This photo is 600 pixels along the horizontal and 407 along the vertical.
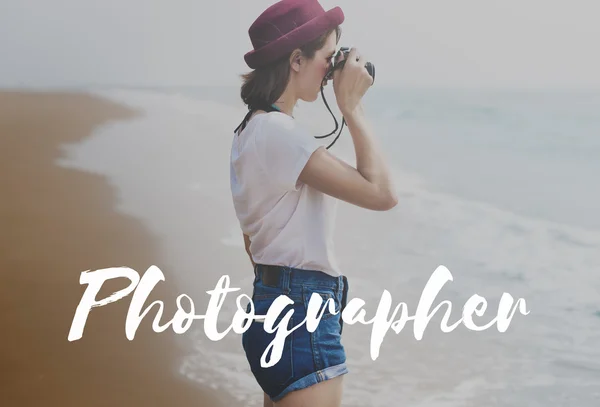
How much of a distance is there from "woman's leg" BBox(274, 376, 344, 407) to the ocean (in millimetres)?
1207

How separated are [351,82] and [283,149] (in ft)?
0.56

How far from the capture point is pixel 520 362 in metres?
2.75

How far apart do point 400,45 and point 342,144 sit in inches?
42.2

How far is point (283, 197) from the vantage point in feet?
3.50

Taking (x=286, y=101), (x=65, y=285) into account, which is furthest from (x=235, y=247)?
(x=286, y=101)

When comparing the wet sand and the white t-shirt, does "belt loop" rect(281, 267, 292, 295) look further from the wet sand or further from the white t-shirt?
the wet sand

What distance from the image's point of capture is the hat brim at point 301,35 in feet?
3.63

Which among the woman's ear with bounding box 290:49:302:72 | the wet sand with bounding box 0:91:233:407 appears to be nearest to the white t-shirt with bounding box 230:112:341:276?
the woman's ear with bounding box 290:49:302:72

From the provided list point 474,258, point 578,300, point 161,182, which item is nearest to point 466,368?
point 578,300

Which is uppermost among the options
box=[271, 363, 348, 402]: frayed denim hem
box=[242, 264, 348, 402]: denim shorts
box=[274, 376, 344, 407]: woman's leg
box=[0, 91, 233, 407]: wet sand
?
box=[242, 264, 348, 402]: denim shorts

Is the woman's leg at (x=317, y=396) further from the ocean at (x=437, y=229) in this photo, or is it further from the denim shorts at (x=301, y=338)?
the ocean at (x=437, y=229)

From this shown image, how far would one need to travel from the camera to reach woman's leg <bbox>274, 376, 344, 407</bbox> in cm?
106

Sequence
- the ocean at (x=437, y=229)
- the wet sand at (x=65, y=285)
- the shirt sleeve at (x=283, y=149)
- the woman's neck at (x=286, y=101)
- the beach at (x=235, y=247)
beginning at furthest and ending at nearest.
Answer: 1. the ocean at (x=437, y=229)
2. the beach at (x=235, y=247)
3. the wet sand at (x=65, y=285)
4. the woman's neck at (x=286, y=101)
5. the shirt sleeve at (x=283, y=149)

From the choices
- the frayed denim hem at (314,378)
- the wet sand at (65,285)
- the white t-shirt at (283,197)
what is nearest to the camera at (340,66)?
the white t-shirt at (283,197)
